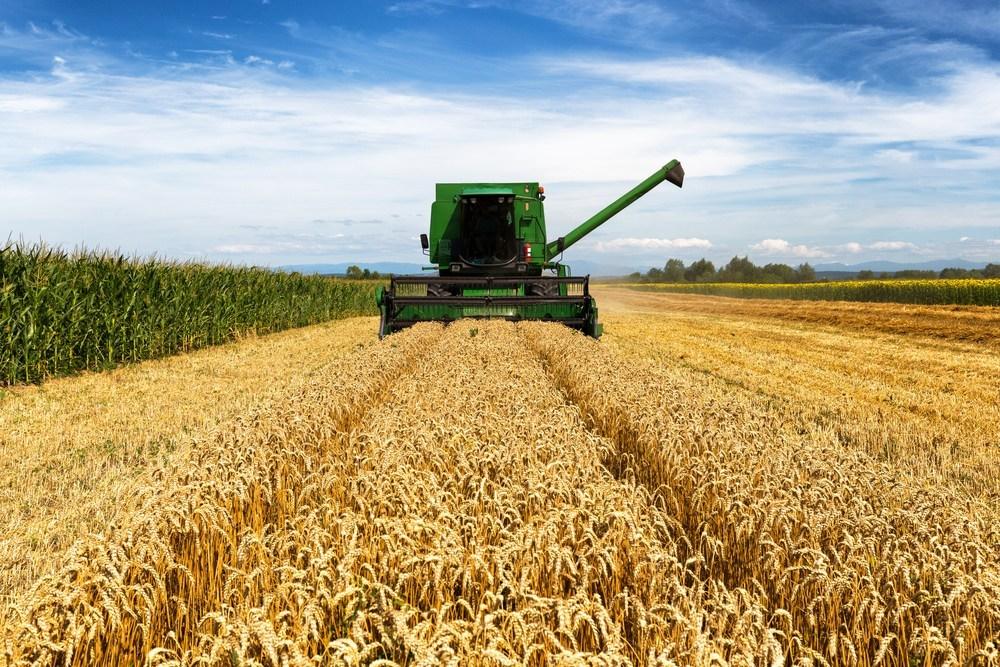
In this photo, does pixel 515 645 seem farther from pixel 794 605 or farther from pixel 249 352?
pixel 249 352

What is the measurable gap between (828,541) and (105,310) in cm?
1533

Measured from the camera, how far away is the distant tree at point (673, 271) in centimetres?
12585

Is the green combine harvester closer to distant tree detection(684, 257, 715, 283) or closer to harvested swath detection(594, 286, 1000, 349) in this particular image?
harvested swath detection(594, 286, 1000, 349)

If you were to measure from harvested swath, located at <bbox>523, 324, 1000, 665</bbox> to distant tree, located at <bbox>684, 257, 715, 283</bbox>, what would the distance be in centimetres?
11607

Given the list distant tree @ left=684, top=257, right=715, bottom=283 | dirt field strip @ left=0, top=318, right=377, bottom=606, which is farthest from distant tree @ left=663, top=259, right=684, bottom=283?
dirt field strip @ left=0, top=318, right=377, bottom=606

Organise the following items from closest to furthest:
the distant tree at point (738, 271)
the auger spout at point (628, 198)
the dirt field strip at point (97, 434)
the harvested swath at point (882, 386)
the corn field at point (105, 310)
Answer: the dirt field strip at point (97, 434) → the harvested swath at point (882, 386) → the corn field at point (105, 310) → the auger spout at point (628, 198) → the distant tree at point (738, 271)

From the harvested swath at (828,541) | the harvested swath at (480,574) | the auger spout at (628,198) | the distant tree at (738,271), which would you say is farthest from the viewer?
the distant tree at (738,271)

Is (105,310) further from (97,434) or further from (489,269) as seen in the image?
(489,269)

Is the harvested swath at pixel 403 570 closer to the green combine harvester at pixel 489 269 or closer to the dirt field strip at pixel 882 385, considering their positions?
the dirt field strip at pixel 882 385

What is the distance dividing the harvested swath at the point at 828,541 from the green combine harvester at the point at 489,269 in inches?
394

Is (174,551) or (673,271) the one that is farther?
(673,271)

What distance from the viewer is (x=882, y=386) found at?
12.1 m

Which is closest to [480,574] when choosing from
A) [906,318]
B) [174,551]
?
[174,551]

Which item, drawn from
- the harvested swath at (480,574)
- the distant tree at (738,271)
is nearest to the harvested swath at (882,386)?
the harvested swath at (480,574)
